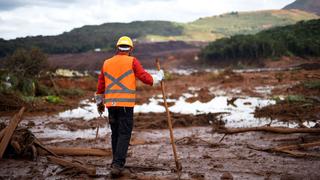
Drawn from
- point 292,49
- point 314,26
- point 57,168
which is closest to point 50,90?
point 57,168

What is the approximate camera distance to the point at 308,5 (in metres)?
108

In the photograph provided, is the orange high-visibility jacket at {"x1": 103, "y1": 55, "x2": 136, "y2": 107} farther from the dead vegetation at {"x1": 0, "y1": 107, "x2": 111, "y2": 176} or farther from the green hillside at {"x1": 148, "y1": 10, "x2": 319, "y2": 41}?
the green hillside at {"x1": 148, "y1": 10, "x2": 319, "y2": 41}

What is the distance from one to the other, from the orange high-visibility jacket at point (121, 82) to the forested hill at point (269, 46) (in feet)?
123

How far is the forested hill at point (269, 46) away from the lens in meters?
41.2

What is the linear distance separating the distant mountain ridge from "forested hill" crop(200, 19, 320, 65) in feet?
177

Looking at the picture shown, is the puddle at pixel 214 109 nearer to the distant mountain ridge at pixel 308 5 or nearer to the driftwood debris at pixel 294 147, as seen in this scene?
the driftwood debris at pixel 294 147


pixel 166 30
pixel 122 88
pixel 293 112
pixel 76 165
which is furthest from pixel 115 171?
pixel 166 30

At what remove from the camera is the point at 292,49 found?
4238 cm

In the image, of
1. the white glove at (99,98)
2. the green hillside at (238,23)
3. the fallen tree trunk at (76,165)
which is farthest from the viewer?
the green hillside at (238,23)

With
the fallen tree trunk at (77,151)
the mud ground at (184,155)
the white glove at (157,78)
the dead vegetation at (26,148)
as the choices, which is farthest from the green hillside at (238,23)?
the white glove at (157,78)

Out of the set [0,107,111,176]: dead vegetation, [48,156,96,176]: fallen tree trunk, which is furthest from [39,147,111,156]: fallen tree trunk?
[48,156,96,176]: fallen tree trunk

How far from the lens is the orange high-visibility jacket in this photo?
18.1 ft

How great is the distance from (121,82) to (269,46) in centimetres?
3900

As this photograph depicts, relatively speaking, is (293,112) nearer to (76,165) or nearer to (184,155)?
(184,155)
